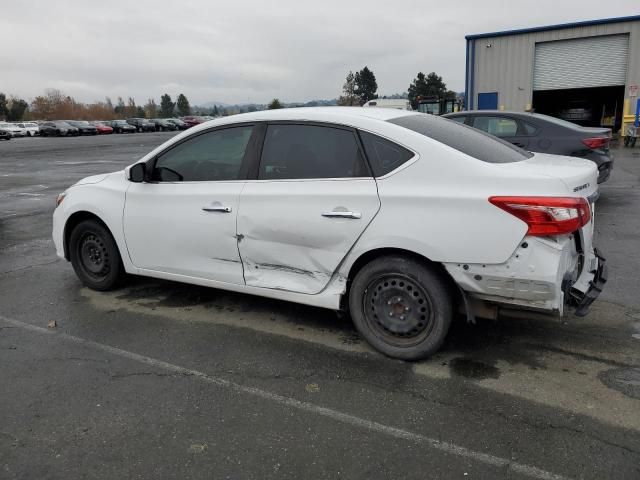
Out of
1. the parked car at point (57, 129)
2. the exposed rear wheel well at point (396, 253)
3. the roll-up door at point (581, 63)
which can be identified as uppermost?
the roll-up door at point (581, 63)

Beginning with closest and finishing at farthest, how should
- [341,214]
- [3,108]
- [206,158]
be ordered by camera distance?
[341,214], [206,158], [3,108]

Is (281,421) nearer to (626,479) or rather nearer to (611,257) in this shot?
(626,479)

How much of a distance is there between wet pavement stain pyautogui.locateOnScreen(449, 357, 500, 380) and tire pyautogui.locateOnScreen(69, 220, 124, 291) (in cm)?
324

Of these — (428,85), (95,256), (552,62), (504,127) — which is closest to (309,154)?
(95,256)

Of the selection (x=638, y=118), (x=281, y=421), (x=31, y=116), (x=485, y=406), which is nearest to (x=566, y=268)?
(x=485, y=406)

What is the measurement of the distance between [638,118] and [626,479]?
2383 centimetres

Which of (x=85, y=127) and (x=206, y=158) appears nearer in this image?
(x=206, y=158)

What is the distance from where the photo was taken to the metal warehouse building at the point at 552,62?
77.4ft

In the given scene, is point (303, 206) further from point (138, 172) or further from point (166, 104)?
point (166, 104)

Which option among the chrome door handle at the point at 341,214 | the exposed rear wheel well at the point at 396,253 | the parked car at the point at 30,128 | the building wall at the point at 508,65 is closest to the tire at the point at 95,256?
the chrome door handle at the point at 341,214

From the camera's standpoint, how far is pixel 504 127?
934 centimetres

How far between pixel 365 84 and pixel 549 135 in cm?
9058

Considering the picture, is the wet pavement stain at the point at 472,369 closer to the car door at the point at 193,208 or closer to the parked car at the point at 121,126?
the car door at the point at 193,208

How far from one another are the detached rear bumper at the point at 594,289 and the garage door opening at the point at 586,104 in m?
26.2
